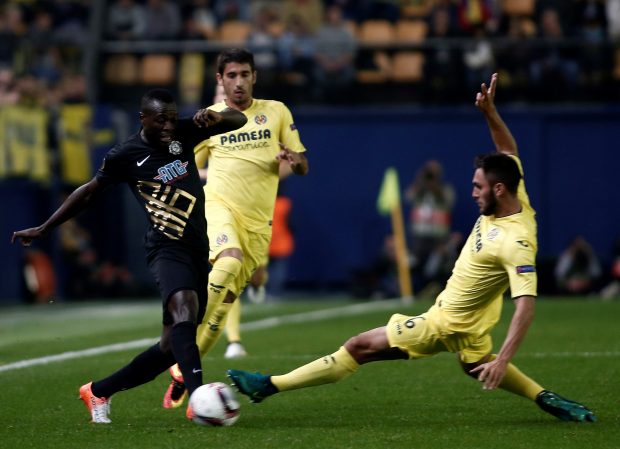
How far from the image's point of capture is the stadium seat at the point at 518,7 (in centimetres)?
2357

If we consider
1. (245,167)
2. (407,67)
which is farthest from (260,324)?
(407,67)

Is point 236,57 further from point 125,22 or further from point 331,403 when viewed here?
point 125,22

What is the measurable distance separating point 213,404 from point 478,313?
5.36 ft

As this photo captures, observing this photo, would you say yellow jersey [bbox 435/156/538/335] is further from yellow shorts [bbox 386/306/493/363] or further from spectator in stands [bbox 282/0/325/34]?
spectator in stands [bbox 282/0/325/34]

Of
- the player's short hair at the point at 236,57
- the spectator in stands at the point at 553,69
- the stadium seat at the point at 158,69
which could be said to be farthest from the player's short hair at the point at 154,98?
the stadium seat at the point at 158,69

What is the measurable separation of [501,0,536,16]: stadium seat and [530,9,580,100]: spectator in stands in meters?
1.31

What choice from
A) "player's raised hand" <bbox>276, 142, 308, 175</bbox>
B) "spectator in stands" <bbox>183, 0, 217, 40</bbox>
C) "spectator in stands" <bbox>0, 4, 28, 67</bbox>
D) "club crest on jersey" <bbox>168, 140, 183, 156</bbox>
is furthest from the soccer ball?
"spectator in stands" <bbox>183, 0, 217, 40</bbox>

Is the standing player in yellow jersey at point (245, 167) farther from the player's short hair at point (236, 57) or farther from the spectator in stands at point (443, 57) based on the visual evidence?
the spectator in stands at point (443, 57)

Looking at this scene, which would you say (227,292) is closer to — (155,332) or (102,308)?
(155,332)

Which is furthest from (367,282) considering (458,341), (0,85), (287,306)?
(458,341)

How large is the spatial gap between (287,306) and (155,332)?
515 cm

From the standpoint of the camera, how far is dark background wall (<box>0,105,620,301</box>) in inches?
893

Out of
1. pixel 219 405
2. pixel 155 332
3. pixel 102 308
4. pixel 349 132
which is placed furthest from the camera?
pixel 349 132

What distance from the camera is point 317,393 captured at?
360 inches
